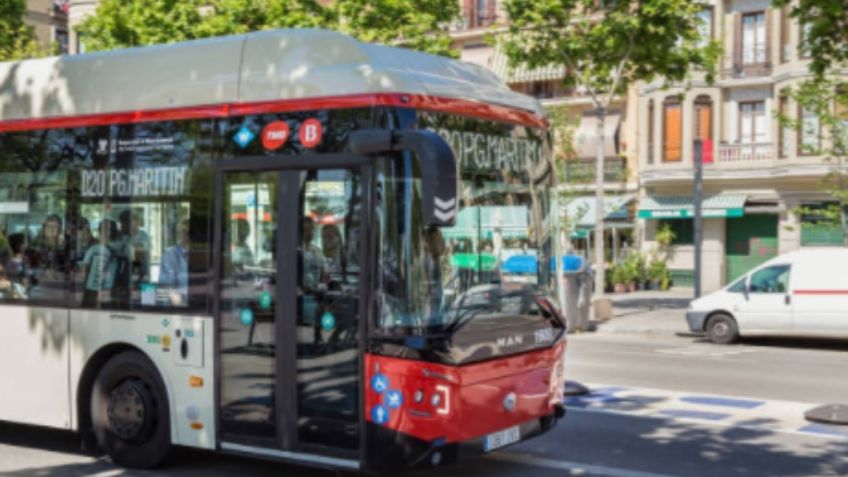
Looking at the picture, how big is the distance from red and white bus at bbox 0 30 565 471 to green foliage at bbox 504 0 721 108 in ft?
51.2

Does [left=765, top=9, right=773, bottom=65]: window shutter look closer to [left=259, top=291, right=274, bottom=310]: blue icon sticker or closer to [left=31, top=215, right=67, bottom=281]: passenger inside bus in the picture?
[left=31, top=215, right=67, bottom=281]: passenger inside bus

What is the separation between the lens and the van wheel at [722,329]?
1911cm

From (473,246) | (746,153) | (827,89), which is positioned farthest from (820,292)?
(746,153)

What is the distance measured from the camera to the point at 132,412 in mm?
7836

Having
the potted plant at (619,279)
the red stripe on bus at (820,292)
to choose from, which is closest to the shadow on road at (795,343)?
the red stripe on bus at (820,292)

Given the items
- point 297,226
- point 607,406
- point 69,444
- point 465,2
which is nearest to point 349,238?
point 297,226

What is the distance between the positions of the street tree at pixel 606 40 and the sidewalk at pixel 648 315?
1389 millimetres

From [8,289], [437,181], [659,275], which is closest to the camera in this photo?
[437,181]

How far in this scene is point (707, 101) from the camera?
38312 mm

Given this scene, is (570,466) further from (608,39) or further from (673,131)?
(673,131)

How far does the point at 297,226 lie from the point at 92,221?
204 centimetres

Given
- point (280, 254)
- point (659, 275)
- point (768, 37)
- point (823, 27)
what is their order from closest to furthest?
point (280, 254) < point (823, 27) < point (768, 37) < point (659, 275)

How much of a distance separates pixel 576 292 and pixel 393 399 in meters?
14.6

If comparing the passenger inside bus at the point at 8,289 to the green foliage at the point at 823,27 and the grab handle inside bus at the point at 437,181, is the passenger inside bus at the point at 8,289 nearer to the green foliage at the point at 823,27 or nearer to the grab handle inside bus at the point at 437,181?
the grab handle inside bus at the point at 437,181
